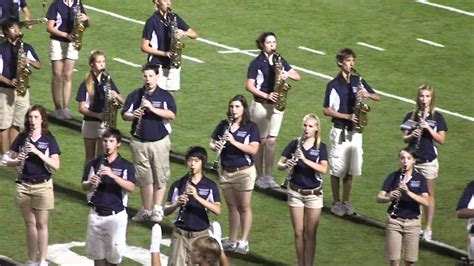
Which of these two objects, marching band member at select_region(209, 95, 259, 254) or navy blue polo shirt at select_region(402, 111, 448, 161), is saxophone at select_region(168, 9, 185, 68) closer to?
marching band member at select_region(209, 95, 259, 254)

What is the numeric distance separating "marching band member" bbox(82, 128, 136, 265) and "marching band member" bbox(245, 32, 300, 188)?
379cm

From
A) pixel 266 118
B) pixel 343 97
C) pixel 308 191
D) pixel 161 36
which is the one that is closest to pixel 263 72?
pixel 266 118

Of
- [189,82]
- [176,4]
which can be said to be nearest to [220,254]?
[189,82]

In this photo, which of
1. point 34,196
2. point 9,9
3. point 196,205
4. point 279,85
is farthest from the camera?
point 9,9

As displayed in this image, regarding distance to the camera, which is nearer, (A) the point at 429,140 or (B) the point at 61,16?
(A) the point at 429,140

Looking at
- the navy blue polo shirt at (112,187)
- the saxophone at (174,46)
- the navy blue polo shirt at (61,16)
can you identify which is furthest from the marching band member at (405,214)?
the navy blue polo shirt at (61,16)

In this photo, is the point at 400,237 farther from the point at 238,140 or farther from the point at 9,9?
the point at 9,9

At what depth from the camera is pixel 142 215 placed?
20.9 meters

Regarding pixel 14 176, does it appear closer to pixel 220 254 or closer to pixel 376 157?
pixel 376 157

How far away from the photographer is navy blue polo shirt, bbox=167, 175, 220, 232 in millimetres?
18156

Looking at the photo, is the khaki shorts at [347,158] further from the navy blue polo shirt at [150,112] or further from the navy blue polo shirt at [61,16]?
the navy blue polo shirt at [61,16]

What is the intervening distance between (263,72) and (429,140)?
250 centimetres

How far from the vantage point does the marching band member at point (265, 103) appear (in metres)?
22.1

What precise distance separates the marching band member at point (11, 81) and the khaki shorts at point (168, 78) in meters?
1.81
